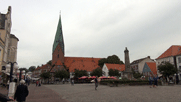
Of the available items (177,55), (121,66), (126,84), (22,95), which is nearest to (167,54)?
(177,55)

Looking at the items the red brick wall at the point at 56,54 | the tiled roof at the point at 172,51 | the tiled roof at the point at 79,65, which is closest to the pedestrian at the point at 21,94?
the tiled roof at the point at 172,51

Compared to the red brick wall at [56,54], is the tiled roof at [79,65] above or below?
below

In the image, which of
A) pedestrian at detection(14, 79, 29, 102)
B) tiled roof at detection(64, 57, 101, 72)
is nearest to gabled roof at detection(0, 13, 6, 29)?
pedestrian at detection(14, 79, 29, 102)

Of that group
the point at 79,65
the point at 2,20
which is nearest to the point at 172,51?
the point at 79,65

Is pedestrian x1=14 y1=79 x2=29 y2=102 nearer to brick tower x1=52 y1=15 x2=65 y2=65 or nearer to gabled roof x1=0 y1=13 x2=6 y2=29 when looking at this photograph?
gabled roof x1=0 y1=13 x2=6 y2=29

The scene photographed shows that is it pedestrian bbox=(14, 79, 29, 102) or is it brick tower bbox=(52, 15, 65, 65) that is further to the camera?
brick tower bbox=(52, 15, 65, 65)

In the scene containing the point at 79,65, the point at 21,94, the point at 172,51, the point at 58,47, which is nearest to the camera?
the point at 21,94

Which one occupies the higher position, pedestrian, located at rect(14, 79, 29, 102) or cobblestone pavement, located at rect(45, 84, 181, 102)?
pedestrian, located at rect(14, 79, 29, 102)

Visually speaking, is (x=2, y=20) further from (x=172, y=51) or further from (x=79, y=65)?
(x=79, y=65)

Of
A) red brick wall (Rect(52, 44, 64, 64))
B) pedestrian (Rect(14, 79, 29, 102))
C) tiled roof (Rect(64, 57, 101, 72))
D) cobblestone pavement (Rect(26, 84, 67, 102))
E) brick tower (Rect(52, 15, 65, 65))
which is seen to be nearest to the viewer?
pedestrian (Rect(14, 79, 29, 102))

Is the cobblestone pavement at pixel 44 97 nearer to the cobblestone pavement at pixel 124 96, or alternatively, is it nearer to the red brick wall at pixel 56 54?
the cobblestone pavement at pixel 124 96

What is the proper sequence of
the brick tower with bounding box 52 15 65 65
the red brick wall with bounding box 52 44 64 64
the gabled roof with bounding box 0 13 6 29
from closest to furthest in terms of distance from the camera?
the gabled roof with bounding box 0 13 6 29 < the brick tower with bounding box 52 15 65 65 < the red brick wall with bounding box 52 44 64 64

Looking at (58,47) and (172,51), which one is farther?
(58,47)

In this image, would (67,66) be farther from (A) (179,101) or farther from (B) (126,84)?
(A) (179,101)
